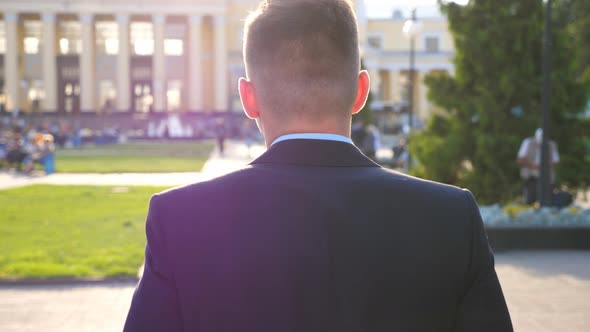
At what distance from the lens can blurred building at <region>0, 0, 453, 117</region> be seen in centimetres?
6638

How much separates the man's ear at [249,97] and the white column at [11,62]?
6798 centimetres

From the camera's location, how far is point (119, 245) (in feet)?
33.8

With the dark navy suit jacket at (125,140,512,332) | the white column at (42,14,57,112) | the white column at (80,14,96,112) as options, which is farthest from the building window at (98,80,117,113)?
the dark navy suit jacket at (125,140,512,332)

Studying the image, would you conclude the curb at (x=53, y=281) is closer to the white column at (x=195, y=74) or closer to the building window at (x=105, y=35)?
the white column at (x=195, y=74)

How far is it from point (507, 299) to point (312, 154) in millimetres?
5557

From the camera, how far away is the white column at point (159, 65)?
6606 cm

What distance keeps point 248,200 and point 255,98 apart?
11.7 inches

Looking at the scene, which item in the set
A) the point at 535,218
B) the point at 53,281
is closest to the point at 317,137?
the point at 53,281

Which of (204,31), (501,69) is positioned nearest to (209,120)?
(204,31)

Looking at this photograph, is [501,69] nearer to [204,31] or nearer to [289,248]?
[289,248]

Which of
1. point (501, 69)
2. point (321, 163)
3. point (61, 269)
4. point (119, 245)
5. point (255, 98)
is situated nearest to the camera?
point (321, 163)

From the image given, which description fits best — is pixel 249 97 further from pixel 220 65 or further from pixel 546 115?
pixel 220 65

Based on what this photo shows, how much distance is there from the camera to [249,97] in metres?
1.84

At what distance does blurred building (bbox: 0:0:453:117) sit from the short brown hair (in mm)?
63415
